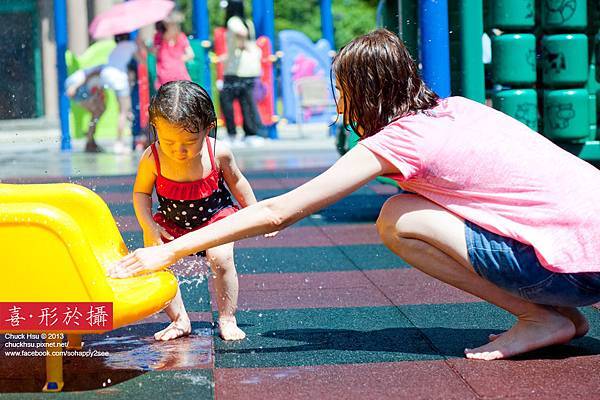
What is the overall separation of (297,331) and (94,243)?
88 centimetres

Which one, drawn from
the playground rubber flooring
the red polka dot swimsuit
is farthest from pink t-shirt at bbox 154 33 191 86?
the red polka dot swimsuit

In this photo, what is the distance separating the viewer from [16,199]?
3.70 meters

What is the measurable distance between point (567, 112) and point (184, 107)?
3.51 meters

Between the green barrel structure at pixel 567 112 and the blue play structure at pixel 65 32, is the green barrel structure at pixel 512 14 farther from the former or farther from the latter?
the blue play structure at pixel 65 32

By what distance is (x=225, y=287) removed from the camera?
3.97m

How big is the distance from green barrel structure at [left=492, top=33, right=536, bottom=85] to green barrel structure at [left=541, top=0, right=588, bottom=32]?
192 mm

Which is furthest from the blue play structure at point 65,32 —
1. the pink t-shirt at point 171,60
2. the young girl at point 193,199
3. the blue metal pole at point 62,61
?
the young girl at point 193,199

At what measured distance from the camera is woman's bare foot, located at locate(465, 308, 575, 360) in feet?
11.5

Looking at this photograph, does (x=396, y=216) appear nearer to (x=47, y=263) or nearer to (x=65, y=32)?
(x=47, y=263)

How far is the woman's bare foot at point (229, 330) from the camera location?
391 centimetres

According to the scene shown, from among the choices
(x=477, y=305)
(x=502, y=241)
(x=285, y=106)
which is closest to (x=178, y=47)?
(x=285, y=106)

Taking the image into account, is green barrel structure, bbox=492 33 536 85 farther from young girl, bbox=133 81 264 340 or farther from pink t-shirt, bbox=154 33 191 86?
pink t-shirt, bbox=154 33 191 86

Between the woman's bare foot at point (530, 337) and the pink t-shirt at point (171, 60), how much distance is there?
8.98 meters

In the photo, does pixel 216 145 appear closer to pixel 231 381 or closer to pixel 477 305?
pixel 231 381
